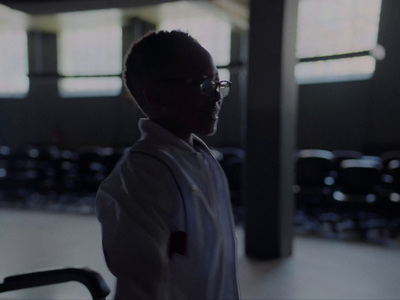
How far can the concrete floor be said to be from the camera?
2.95m

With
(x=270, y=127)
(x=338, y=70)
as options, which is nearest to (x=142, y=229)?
(x=270, y=127)

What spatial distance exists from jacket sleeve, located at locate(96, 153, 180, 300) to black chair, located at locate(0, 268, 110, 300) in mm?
531

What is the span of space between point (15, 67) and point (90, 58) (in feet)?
6.51

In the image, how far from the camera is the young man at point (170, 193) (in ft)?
2.10

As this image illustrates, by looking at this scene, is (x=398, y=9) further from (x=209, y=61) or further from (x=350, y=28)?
(x=209, y=61)

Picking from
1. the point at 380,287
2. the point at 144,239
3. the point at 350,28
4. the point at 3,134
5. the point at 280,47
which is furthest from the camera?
the point at 3,134

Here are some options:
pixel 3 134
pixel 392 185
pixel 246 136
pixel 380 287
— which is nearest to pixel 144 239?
pixel 380 287

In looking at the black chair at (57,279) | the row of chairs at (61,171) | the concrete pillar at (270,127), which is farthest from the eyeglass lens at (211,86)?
the row of chairs at (61,171)

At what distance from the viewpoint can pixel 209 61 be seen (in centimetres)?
79

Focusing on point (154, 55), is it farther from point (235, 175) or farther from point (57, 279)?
point (235, 175)

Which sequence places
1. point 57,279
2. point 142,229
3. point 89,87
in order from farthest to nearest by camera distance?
1. point 89,87
2. point 57,279
3. point 142,229

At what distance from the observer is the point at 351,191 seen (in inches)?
186

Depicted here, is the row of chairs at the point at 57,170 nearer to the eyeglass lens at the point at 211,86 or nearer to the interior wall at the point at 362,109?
the interior wall at the point at 362,109

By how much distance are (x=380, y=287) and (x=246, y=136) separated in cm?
175
